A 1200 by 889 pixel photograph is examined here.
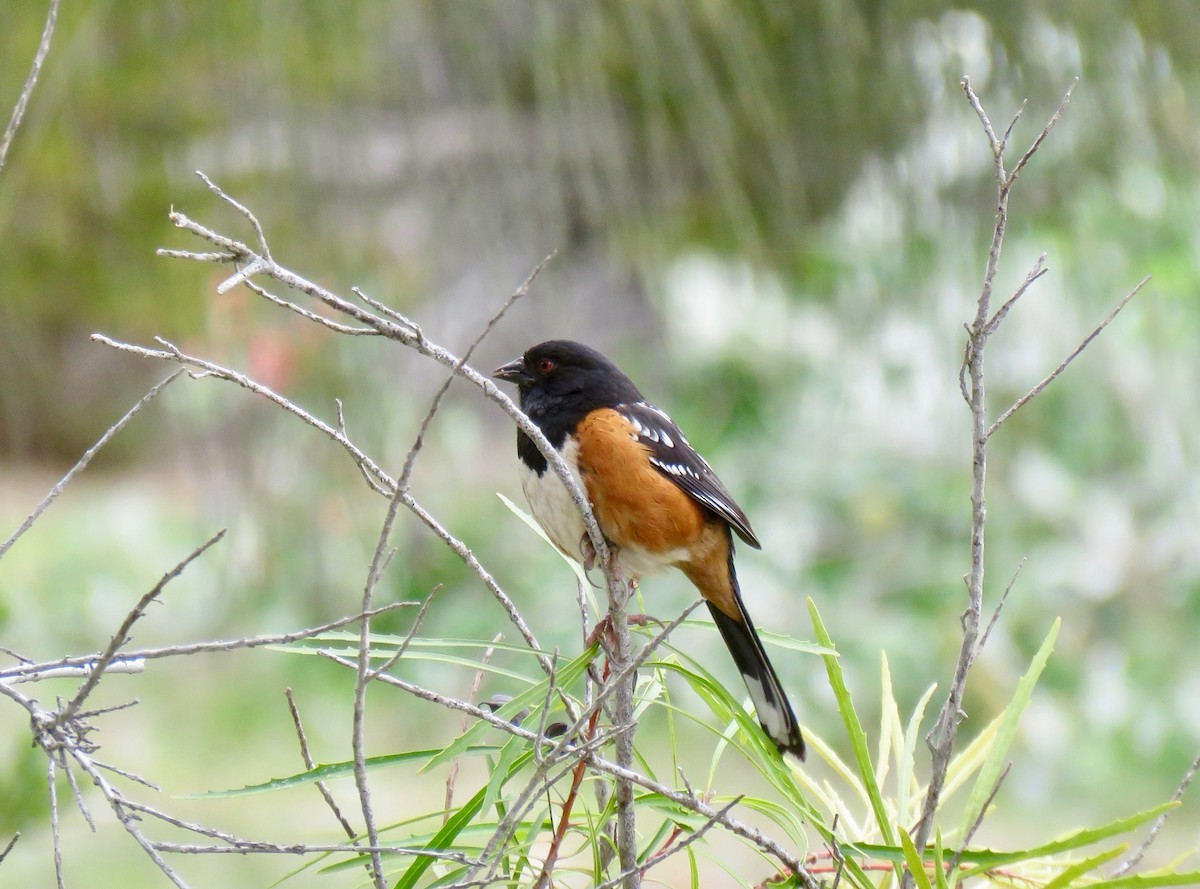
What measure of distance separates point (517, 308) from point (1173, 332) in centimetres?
158

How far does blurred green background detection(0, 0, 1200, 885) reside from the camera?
5.25 ft

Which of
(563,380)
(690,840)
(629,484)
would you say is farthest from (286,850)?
(563,380)

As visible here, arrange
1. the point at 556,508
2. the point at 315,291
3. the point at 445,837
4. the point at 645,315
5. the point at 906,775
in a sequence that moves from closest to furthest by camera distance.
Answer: the point at 315,291 → the point at 445,837 → the point at 906,775 → the point at 556,508 → the point at 645,315

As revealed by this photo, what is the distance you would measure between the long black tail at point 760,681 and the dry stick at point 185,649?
47 cm

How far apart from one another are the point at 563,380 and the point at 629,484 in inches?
6.9

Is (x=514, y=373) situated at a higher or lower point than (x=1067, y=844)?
higher

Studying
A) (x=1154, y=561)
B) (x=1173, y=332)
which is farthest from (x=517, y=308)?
(x=1154, y=561)

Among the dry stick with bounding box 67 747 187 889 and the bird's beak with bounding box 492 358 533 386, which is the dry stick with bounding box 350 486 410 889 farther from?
the bird's beak with bounding box 492 358 533 386

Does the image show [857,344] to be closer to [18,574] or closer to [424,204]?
[424,204]

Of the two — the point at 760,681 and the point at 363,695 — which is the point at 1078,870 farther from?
the point at 760,681

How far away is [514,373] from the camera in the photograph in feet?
4.79

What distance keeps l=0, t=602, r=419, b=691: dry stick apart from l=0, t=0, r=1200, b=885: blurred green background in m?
0.55

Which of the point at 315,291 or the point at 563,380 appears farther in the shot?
the point at 563,380

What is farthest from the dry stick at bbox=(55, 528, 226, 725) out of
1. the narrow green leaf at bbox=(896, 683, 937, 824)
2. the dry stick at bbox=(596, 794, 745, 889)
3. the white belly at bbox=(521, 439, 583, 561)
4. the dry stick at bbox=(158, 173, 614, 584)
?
the white belly at bbox=(521, 439, 583, 561)
